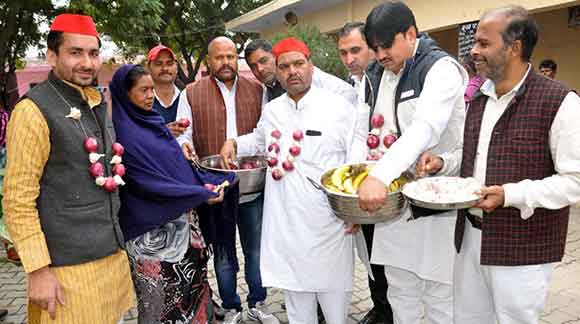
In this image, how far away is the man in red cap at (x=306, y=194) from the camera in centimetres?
288

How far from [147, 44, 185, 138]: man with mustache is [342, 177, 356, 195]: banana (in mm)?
1623

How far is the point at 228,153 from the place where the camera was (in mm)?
3266

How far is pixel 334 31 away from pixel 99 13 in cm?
594

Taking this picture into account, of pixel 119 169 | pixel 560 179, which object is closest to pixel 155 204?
pixel 119 169

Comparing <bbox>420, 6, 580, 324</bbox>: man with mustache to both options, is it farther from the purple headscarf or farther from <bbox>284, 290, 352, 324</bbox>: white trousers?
the purple headscarf

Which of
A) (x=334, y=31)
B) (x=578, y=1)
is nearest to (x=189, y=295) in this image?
(x=578, y=1)

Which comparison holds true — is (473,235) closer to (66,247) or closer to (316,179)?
(316,179)

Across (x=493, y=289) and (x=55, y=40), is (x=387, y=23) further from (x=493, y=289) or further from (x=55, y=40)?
(x=55, y=40)

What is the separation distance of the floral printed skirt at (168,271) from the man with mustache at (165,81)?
3.21ft

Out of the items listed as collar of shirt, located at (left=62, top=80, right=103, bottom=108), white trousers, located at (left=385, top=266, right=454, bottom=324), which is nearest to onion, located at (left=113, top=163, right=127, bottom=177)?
collar of shirt, located at (left=62, top=80, right=103, bottom=108)

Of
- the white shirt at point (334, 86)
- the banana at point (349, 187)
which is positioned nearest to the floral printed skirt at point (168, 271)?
the banana at point (349, 187)

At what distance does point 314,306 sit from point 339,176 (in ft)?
3.73

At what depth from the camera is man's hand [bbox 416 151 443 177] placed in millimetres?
2299

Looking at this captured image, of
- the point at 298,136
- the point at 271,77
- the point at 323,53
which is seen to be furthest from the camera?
the point at 323,53
